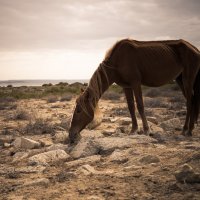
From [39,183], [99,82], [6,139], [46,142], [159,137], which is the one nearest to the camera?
[39,183]

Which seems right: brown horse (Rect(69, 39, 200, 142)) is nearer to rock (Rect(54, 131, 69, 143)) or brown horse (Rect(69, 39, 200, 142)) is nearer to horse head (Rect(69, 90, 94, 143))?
horse head (Rect(69, 90, 94, 143))

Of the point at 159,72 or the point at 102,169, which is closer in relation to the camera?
the point at 102,169

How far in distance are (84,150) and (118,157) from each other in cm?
87

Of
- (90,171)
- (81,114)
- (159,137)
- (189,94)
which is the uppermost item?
(189,94)

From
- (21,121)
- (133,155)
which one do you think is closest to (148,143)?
(133,155)

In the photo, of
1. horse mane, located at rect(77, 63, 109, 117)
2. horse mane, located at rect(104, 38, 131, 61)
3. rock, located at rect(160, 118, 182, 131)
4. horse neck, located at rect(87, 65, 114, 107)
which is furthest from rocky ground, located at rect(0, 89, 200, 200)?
horse mane, located at rect(104, 38, 131, 61)

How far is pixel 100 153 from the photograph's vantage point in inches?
248

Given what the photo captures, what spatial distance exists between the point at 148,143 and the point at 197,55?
3.03 m

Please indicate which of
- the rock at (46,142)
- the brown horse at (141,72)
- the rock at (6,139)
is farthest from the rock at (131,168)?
the rock at (6,139)

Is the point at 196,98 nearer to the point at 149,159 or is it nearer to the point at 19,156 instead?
the point at 149,159

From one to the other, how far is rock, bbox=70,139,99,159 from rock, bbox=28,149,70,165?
0.60ft

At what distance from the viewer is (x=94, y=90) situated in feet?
24.2

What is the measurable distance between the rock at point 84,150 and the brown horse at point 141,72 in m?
0.75

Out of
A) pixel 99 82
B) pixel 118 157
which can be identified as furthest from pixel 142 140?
pixel 99 82
